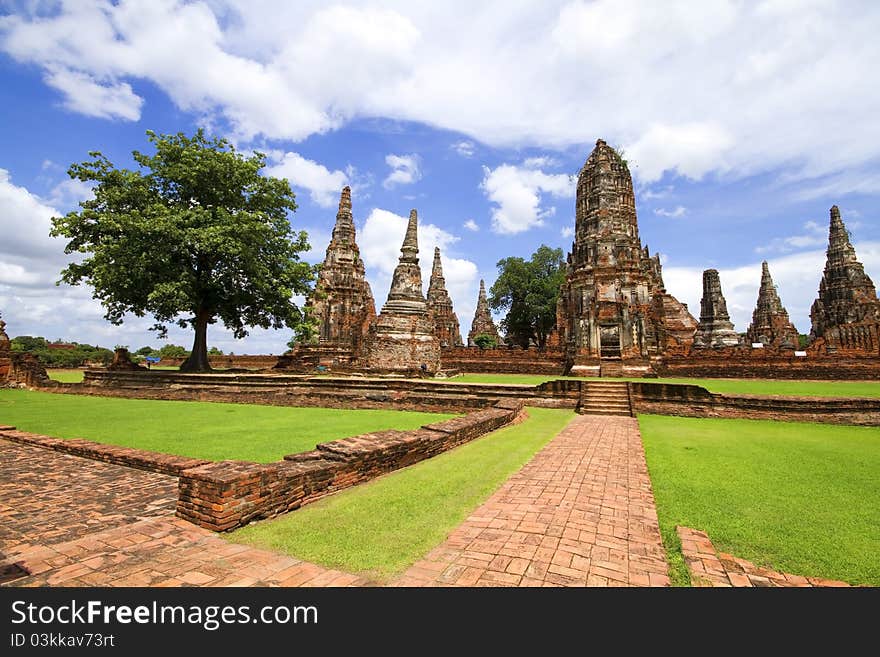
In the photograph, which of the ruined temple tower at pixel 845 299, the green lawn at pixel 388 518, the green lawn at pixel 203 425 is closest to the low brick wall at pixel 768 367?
the ruined temple tower at pixel 845 299

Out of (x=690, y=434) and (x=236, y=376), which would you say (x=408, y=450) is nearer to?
(x=690, y=434)

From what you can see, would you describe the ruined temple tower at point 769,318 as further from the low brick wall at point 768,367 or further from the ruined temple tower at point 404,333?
the ruined temple tower at point 404,333

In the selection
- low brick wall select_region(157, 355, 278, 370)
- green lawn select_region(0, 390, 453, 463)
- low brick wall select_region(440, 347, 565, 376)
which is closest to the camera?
green lawn select_region(0, 390, 453, 463)

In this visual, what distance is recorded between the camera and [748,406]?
10469 millimetres

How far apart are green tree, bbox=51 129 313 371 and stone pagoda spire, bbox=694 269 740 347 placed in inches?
982

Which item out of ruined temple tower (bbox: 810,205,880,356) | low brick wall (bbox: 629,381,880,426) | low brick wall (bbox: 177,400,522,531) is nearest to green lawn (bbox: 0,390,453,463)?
low brick wall (bbox: 177,400,522,531)

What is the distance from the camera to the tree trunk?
19.5 meters

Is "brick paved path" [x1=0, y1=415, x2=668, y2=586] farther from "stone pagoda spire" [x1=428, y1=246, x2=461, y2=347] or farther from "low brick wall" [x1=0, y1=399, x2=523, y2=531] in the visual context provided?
"stone pagoda spire" [x1=428, y1=246, x2=461, y2=347]

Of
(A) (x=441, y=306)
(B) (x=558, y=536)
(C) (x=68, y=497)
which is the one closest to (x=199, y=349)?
(C) (x=68, y=497)

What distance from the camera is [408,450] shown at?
607 cm

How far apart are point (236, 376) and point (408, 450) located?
12.4 metres

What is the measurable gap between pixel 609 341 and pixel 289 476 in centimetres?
1790

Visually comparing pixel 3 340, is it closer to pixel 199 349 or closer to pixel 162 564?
pixel 199 349

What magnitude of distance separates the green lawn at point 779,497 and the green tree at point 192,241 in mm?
16886
